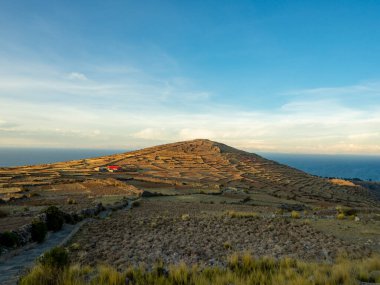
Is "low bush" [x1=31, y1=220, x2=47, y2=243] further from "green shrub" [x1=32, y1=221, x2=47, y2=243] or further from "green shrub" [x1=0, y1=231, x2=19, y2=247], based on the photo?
"green shrub" [x1=0, y1=231, x2=19, y2=247]

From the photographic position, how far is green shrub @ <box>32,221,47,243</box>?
16172 millimetres

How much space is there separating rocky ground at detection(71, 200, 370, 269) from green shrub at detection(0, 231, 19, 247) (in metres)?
2.74

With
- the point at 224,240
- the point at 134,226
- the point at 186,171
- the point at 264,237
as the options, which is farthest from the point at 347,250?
the point at 186,171

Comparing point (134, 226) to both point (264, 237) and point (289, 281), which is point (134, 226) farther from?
point (289, 281)

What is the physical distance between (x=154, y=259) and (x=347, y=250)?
30.8 feet

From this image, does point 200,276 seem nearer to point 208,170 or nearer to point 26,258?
point 26,258

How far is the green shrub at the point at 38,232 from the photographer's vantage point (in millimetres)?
16172

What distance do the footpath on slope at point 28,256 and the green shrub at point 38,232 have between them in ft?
1.03

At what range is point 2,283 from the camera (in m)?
9.59

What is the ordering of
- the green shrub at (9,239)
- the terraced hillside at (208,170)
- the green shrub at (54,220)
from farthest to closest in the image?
1. the terraced hillside at (208,170)
2. the green shrub at (54,220)
3. the green shrub at (9,239)

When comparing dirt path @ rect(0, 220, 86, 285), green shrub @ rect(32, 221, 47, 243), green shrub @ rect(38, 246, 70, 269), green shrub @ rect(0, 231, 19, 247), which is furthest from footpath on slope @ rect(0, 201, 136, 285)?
green shrub @ rect(38, 246, 70, 269)

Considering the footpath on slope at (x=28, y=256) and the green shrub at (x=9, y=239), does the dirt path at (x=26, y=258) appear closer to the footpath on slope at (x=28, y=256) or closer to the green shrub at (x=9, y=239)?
the footpath on slope at (x=28, y=256)


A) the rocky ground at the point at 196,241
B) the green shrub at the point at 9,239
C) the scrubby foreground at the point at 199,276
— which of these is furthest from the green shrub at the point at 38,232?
the scrubby foreground at the point at 199,276

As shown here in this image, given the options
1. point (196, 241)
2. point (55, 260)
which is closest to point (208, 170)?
point (196, 241)
